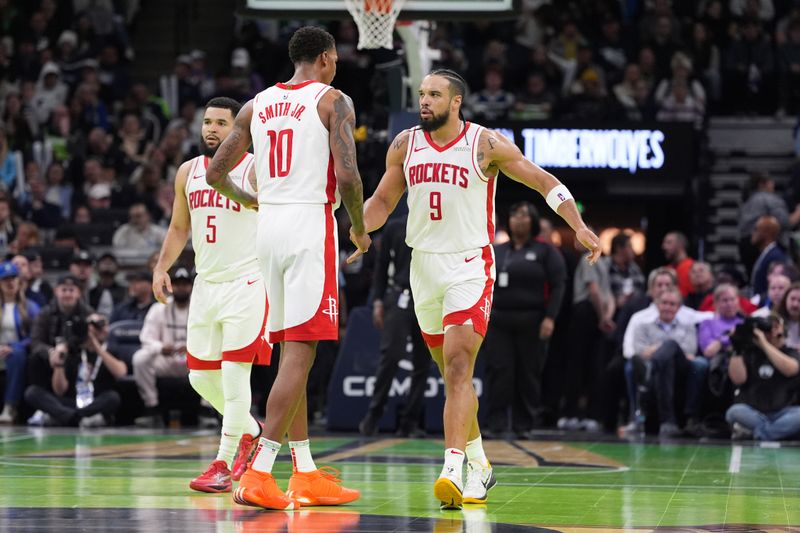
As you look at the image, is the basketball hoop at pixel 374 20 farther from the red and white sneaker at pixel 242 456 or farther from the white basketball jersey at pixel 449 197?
the red and white sneaker at pixel 242 456

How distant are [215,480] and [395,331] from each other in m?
5.94

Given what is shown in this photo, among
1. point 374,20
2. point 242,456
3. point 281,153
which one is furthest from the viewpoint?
point 374,20

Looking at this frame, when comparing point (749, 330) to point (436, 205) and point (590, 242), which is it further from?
point (436, 205)

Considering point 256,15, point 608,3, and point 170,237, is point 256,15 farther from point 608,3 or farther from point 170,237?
point 608,3

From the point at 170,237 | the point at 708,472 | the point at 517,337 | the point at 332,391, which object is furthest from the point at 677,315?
the point at 170,237

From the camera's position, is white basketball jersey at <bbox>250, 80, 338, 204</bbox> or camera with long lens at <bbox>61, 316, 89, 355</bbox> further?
camera with long lens at <bbox>61, 316, 89, 355</bbox>

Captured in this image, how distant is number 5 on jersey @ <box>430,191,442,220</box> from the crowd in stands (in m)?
6.22

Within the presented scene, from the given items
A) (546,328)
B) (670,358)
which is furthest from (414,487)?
(670,358)

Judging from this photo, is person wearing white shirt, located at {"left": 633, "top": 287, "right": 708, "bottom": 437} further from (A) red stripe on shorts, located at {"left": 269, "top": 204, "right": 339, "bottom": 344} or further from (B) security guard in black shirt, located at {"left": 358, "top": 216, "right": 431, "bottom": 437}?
(A) red stripe on shorts, located at {"left": 269, "top": 204, "right": 339, "bottom": 344}

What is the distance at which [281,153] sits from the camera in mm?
8344

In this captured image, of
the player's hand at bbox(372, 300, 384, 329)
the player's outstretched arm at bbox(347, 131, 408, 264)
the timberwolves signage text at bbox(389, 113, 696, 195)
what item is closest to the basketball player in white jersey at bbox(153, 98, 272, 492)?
the player's outstretched arm at bbox(347, 131, 408, 264)

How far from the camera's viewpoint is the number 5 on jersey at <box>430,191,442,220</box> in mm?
8711

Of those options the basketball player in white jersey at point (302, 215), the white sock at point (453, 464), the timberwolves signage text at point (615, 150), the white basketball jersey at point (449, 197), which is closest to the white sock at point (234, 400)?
the basketball player in white jersey at point (302, 215)

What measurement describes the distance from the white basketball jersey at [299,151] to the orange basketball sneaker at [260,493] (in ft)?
5.20
